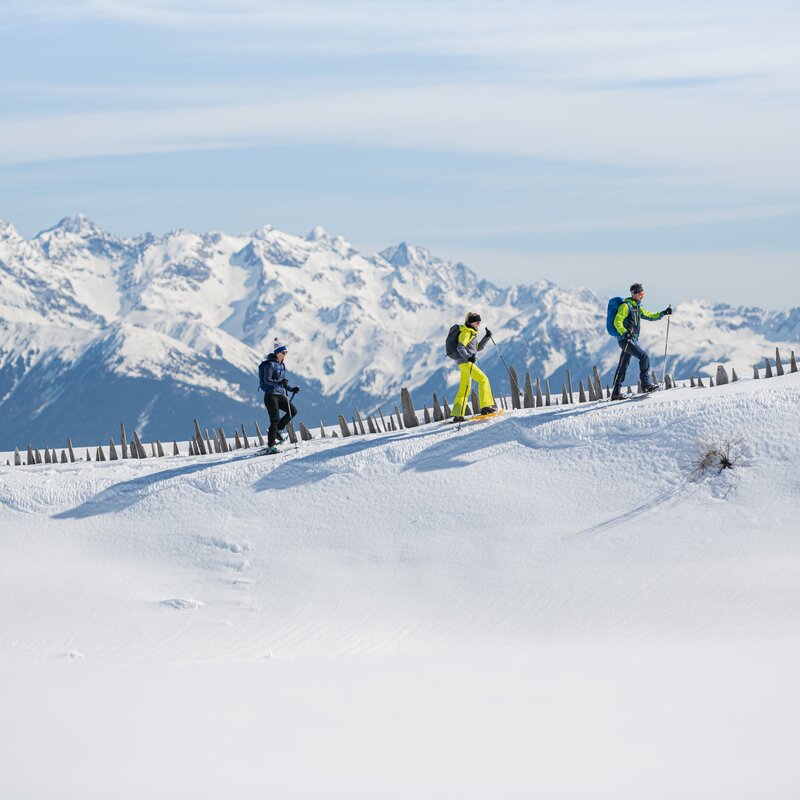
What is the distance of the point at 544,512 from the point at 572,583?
1983 millimetres

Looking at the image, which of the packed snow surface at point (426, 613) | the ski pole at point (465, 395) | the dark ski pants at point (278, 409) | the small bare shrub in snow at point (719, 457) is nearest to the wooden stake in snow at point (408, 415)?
the packed snow surface at point (426, 613)

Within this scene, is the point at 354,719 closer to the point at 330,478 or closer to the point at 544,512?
the point at 544,512

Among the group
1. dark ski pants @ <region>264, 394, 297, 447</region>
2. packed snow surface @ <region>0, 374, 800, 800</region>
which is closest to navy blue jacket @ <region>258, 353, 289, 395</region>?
dark ski pants @ <region>264, 394, 297, 447</region>

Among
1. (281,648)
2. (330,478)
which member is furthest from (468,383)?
(281,648)

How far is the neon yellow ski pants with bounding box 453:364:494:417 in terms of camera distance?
20.0 metres

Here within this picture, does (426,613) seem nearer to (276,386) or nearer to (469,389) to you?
(469,389)

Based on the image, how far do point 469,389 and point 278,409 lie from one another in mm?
3207

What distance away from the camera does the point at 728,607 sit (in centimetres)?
1420

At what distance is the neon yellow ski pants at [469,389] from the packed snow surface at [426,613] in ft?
1.40

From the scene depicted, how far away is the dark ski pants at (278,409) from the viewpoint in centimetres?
2047

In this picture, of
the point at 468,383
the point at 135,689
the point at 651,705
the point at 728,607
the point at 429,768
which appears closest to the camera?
the point at 429,768

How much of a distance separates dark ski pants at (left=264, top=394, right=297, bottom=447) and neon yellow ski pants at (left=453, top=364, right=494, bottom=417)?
2.70m

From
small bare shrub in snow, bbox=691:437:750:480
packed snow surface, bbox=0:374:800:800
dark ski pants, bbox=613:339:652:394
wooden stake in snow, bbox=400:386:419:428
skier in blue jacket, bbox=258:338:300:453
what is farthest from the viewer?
wooden stake in snow, bbox=400:386:419:428

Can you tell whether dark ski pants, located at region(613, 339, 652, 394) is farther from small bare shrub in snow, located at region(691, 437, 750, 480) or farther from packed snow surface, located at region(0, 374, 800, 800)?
small bare shrub in snow, located at region(691, 437, 750, 480)
